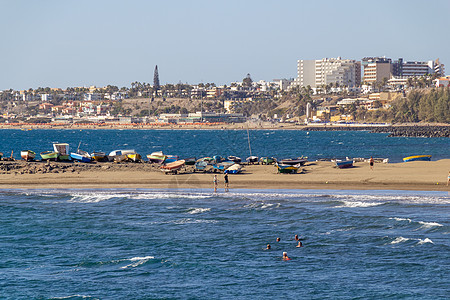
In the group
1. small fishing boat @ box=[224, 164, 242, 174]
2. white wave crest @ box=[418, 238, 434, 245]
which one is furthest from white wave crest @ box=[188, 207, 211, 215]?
small fishing boat @ box=[224, 164, 242, 174]

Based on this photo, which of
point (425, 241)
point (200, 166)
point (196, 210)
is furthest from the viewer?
point (200, 166)

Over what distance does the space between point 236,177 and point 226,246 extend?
27678 millimetres

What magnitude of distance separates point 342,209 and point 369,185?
12.3 m

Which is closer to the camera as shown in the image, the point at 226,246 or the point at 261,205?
the point at 226,246

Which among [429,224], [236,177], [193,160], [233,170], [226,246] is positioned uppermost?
[193,160]

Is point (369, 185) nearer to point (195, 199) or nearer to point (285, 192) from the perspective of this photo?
point (285, 192)

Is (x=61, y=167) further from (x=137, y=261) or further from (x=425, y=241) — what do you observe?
(x=425, y=241)

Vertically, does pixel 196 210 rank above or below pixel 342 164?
below

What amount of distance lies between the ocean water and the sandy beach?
189 inches

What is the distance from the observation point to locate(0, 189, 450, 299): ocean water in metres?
31.2

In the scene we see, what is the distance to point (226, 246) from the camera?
38.4 meters

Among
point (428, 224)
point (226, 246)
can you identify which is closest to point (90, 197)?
point (226, 246)

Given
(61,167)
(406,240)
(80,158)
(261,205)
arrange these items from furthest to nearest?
(80,158) < (61,167) < (261,205) < (406,240)

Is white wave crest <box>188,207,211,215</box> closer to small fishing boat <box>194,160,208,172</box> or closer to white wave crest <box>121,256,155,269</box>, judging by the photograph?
white wave crest <box>121,256,155,269</box>
